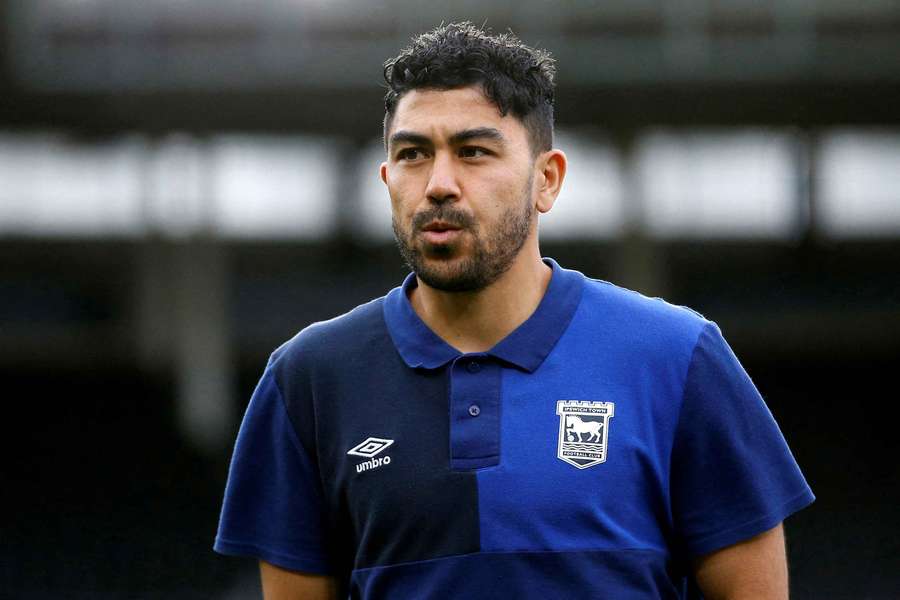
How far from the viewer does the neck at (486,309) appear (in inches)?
92.3

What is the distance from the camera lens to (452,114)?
7.45 ft

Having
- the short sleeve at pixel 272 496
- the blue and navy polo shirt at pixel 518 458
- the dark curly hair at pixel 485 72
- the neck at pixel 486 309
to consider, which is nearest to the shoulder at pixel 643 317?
the blue and navy polo shirt at pixel 518 458

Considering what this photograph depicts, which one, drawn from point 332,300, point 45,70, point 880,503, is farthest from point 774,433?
point 332,300

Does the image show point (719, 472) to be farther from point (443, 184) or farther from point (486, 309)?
point (443, 184)

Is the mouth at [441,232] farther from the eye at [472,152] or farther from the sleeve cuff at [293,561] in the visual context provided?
the sleeve cuff at [293,561]

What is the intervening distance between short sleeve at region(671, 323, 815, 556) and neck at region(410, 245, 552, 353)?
320mm

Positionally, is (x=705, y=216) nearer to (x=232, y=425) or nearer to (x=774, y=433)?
(x=232, y=425)

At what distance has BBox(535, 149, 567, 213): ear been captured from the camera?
7.79 ft

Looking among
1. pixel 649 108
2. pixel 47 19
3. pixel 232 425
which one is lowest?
pixel 232 425

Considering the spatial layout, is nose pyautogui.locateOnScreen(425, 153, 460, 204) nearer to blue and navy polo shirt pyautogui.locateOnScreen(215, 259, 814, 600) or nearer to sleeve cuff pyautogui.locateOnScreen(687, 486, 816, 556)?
blue and navy polo shirt pyautogui.locateOnScreen(215, 259, 814, 600)

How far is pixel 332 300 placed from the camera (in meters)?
15.4

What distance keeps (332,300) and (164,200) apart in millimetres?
2297

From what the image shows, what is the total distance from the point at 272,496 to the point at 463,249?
58cm

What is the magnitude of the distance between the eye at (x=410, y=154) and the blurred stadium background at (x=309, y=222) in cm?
933
